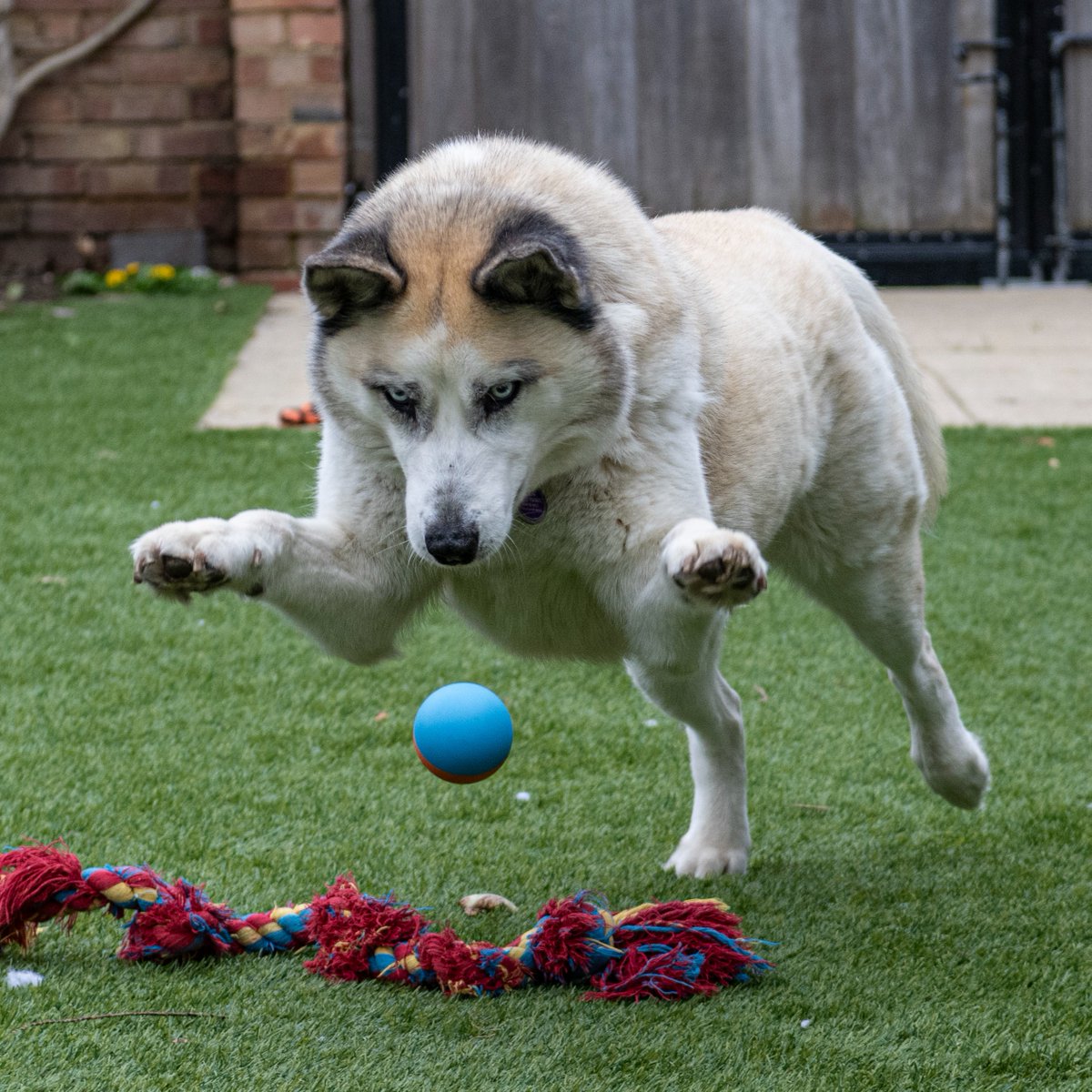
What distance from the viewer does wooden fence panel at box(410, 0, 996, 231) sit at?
939cm

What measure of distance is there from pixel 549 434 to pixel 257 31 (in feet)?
23.9

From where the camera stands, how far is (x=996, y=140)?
31.4ft

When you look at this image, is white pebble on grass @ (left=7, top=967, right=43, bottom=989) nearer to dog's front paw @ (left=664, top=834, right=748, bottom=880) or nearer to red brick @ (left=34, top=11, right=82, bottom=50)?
dog's front paw @ (left=664, top=834, right=748, bottom=880)

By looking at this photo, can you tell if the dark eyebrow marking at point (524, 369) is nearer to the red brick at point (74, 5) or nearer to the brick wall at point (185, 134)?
the brick wall at point (185, 134)

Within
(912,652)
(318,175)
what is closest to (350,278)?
(912,652)

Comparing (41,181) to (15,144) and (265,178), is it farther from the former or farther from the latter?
(265,178)

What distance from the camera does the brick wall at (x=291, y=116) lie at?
9.17 m

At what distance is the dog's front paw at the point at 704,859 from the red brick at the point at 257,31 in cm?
706

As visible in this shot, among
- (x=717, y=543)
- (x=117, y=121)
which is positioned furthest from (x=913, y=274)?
(x=717, y=543)

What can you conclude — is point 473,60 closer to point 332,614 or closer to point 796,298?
point 796,298

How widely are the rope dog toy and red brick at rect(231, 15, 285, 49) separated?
7283mm

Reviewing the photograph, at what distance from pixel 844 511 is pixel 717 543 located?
1163 millimetres

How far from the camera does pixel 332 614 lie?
282cm

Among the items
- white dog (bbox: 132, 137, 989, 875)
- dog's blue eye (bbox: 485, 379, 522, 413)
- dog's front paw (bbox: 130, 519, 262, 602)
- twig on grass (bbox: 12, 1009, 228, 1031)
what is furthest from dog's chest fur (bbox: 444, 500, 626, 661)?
twig on grass (bbox: 12, 1009, 228, 1031)
